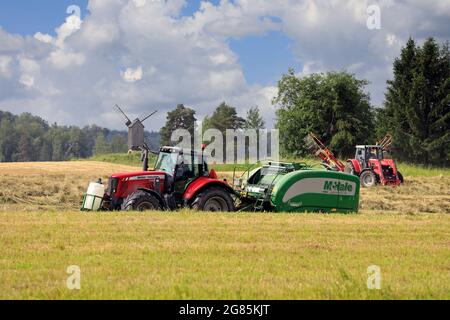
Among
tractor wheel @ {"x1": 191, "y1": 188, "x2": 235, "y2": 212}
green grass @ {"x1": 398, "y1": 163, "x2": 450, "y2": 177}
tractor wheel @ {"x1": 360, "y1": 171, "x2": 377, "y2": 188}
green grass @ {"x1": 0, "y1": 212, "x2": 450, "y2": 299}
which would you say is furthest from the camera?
green grass @ {"x1": 398, "y1": 163, "x2": 450, "y2": 177}

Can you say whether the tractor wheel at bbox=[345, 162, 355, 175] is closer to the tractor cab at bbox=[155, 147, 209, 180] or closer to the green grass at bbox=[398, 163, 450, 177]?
the green grass at bbox=[398, 163, 450, 177]

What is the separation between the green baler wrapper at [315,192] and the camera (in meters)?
17.2

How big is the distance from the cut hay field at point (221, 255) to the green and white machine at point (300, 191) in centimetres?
133

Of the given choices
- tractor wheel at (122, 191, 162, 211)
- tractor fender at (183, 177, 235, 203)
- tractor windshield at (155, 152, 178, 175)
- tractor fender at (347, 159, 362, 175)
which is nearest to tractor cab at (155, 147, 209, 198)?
tractor windshield at (155, 152, 178, 175)

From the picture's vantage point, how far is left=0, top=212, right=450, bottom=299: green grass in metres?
7.28

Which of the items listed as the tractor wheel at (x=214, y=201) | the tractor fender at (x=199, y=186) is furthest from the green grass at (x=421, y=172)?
the tractor fender at (x=199, y=186)

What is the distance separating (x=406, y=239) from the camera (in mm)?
12031

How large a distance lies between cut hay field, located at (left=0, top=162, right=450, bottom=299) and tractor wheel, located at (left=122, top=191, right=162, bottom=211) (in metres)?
1.16

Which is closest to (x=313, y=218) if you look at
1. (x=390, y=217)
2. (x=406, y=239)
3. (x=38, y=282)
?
(x=390, y=217)

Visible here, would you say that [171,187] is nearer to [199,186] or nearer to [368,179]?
[199,186]

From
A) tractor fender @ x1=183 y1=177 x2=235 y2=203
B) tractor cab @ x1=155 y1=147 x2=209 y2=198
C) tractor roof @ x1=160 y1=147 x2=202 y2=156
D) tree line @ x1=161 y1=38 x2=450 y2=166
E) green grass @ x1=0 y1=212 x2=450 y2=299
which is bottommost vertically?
green grass @ x1=0 y1=212 x2=450 y2=299

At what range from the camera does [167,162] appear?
1683 centimetres
